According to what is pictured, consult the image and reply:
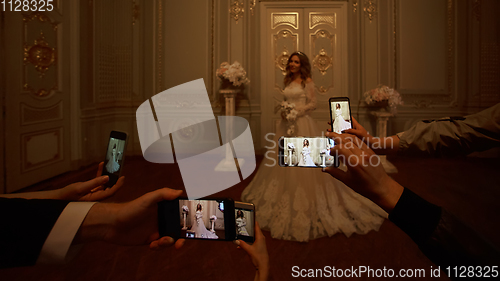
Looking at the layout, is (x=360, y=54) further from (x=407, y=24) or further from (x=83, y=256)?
(x=83, y=256)

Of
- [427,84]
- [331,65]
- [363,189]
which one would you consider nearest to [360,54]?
[331,65]

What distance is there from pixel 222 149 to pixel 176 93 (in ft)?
3.73

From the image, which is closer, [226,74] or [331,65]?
[226,74]

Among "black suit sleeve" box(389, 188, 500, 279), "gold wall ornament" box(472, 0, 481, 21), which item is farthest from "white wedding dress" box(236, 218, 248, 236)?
"gold wall ornament" box(472, 0, 481, 21)

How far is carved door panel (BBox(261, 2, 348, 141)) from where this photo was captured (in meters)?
5.02

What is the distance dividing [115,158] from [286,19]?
4.44m

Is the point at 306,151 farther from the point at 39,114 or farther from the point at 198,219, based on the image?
the point at 39,114

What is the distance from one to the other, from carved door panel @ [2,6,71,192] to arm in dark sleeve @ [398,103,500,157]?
11.3ft

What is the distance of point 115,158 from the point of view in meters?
1.20

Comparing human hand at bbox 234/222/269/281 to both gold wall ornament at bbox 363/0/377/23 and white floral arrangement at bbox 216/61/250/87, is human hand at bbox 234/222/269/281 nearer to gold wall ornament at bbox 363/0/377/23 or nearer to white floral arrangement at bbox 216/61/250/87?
white floral arrangement at bbox 216/61/250/87

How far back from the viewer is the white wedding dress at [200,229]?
82cm

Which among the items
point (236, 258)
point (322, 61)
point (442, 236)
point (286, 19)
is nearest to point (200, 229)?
point (442, 236)

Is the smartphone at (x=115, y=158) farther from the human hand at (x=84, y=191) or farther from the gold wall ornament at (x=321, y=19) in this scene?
the gold wall ornament at (x=321, y=19)

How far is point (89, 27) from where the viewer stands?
425 centimetres
